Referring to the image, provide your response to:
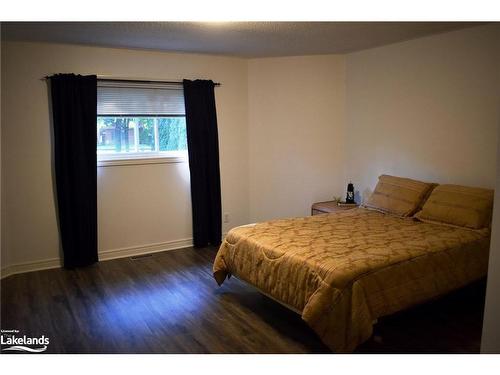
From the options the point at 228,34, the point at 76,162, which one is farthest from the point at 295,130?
the point at 76,162

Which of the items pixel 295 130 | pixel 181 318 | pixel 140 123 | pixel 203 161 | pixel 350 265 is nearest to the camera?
pixel 350 265

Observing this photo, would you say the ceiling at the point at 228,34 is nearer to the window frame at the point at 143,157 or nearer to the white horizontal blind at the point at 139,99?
the white horizontal blind at the point at 139,99

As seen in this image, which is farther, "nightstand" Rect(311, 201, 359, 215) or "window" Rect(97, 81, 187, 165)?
"nightstand" Rect(311, 201, 359, 215)

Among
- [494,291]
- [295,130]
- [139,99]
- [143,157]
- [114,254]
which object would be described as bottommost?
[114,254]

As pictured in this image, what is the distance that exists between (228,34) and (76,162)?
1.89 m

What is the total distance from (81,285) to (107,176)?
1.17 m

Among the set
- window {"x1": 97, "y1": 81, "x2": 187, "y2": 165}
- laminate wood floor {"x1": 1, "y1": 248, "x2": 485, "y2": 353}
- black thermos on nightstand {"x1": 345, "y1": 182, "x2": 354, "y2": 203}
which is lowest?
laminate wood floor {"x1": 1, "y1": 248, "x2": 485, "y2": 353}

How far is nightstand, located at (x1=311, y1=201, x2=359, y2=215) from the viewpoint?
4.49 metres

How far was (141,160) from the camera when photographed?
4.46m

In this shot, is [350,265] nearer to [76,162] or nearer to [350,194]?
[350,194]

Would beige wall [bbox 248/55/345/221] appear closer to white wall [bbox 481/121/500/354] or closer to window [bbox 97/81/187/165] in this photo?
window [bbox 97/81/187/165]

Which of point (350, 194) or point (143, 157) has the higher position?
point (143, 157)

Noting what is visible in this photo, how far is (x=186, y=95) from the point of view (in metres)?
4.54

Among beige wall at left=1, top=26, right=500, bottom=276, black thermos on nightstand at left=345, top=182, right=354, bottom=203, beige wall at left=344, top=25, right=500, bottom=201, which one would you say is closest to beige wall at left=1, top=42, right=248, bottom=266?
beige wall at left=1, top=26, right=500, bottom=276
